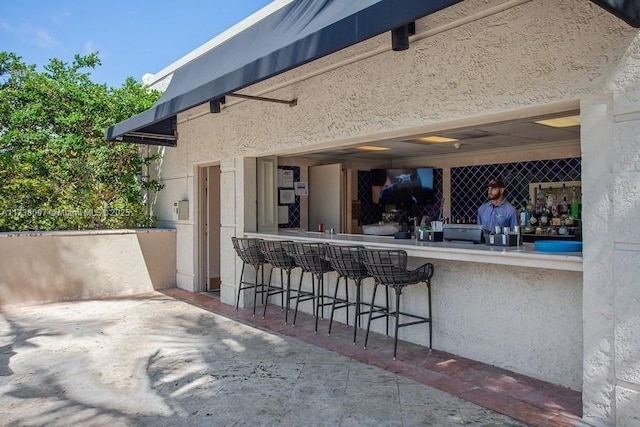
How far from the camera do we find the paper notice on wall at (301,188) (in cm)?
809

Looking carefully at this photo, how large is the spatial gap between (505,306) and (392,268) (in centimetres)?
102

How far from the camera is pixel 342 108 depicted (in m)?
4.95

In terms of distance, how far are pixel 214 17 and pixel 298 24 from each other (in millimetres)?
7502

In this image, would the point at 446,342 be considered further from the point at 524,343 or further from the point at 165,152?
the point at 165,152

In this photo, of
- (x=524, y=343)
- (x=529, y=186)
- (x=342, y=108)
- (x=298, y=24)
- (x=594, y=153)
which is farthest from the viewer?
(x=529, y=186)

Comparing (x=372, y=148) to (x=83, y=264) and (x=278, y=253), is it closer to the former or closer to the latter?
(x=278, y=253)

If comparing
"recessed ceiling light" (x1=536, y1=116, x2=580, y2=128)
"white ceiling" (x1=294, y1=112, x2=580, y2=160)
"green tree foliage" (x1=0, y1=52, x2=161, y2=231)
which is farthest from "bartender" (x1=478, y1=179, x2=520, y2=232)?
"green tree foliage" (x1=0, y1=52, x2=161, y2=231)

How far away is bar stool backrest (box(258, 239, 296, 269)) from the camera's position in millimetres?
5672

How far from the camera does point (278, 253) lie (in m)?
5.70

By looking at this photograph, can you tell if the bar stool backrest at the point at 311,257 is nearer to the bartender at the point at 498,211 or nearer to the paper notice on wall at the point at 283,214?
the bartender at the point at 498,211

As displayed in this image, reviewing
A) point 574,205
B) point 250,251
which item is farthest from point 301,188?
point 574,205

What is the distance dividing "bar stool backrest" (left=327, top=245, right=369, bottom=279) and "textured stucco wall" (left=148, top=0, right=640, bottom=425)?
116 cm

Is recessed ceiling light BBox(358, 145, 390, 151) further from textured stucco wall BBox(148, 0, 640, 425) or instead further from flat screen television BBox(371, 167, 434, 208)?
textured stucco wall BBox(148, 0, 640, 425)

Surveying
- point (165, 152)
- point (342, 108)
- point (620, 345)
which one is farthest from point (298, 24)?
point (165, 152)
